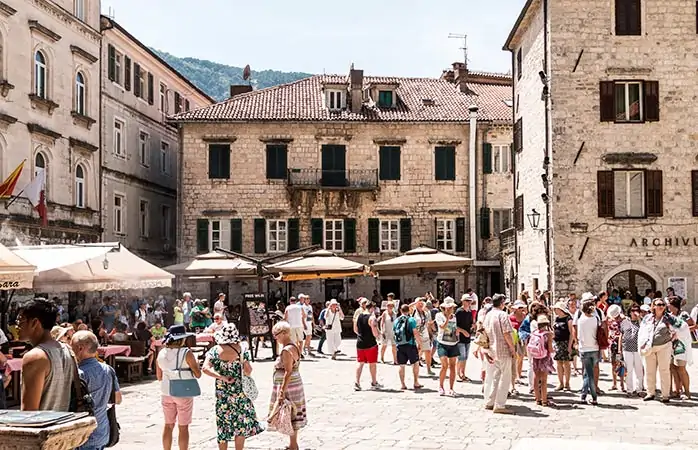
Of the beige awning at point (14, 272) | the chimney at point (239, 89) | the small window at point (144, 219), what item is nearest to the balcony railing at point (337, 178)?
the small window at point (144, 219)

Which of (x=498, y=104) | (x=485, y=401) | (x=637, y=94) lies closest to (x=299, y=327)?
(x=485, y=401)

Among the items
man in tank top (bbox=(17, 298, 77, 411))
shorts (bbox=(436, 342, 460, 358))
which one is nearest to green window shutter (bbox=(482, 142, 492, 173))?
shorts (bbox=(436, 342, 460, 358))

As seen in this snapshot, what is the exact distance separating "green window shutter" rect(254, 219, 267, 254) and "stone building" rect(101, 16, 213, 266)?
514 centimetres

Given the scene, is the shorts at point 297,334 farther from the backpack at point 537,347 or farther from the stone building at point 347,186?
the stone building at point 347,186

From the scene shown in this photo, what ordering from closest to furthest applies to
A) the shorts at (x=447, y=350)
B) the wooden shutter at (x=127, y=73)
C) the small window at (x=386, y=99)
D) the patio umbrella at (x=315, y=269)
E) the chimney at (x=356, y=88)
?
the shorts at (x=447, y=350) < the patio umbrella at (x=315, y=269) < the wooden shutter at (x=127, y=73) < the chimney at (x=356, y=88) < the small window at (x=386, y=99)

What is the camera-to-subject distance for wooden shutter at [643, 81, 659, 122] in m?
26.8

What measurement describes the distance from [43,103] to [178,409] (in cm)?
2072

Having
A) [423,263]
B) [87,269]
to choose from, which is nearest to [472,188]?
[423,263]

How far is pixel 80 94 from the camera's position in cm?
3105

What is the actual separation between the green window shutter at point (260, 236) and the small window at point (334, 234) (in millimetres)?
2574

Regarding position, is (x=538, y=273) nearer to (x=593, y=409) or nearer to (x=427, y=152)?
(x=427, y=152)

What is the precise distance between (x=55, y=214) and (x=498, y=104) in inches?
810

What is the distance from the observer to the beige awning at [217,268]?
88.3ft

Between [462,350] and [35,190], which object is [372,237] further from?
[462,350]
